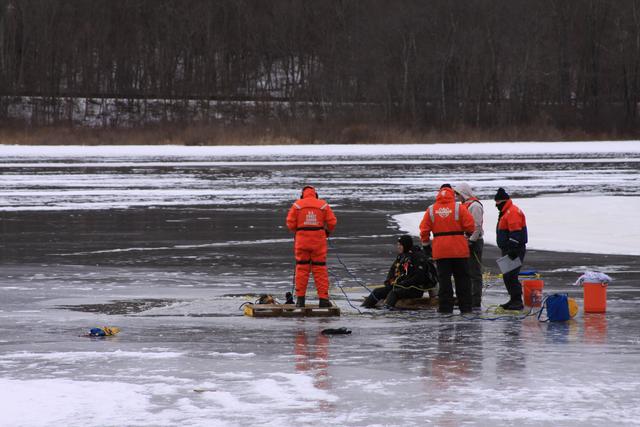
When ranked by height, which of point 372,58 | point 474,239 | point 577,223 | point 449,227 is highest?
point 372,58

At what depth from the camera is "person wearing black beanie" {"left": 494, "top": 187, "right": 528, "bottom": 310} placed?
1427 cm

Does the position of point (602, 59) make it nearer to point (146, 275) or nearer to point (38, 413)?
point (146, 275)

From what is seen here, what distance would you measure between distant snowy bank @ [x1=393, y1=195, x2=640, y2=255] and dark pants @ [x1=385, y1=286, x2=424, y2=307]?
7224 mm

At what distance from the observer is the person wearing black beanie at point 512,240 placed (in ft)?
46.8

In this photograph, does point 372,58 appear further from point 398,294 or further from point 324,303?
point 324,303

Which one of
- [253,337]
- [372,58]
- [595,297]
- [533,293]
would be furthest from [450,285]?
[372,58]

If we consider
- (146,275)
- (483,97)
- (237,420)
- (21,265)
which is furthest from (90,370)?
(483,97)

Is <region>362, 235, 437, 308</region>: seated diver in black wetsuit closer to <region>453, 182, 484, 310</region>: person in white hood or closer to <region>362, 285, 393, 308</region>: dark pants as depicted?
<region>362, 285, 393, 308</region>: dark pants

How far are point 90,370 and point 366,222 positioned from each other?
1664 cm

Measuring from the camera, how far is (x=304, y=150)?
6247 cm

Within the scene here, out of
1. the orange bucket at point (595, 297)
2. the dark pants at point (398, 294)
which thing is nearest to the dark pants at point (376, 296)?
the dark pants at point (398, 294)

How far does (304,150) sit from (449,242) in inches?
1912

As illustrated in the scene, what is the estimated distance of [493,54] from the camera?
93.7 m

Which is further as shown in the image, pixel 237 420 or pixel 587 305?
pixel 587 305
